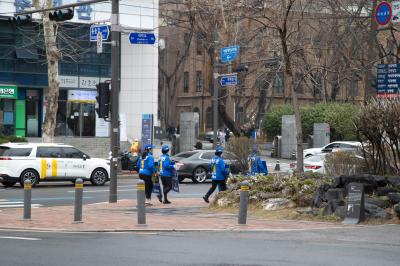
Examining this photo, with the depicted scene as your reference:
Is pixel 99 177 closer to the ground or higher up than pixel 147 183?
closer to the ground

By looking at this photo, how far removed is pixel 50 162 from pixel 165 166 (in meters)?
8.24

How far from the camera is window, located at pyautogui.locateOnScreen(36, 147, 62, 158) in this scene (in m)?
27.9

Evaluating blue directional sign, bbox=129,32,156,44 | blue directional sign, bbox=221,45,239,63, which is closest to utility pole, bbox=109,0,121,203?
blue directional sign, bbox=129,32,156,44

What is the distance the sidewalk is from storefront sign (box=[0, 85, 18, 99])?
79.4 ft

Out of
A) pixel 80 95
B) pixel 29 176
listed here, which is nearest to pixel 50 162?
pixel 29 176

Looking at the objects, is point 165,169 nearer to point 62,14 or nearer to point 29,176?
point 62,14

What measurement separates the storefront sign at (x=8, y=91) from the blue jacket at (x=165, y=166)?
2426cm

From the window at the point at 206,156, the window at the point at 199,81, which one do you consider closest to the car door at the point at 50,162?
the window at the point at 206,156

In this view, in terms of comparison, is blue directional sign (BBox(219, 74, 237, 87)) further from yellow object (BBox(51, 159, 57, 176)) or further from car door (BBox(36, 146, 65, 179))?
yellow object (BBox(51, 159, 57, 176))

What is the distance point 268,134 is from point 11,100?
19815 millimetres

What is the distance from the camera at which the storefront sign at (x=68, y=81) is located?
45.9m

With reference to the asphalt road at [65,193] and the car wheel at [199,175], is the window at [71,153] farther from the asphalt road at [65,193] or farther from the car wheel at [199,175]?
the car wheel at [199,175]

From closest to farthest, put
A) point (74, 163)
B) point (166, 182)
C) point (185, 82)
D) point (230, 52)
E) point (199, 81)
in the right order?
1. point (166, 182)
2. point (74, 163)
3. point (230, 52)
4. point (199, 81)
5. point (185, 82)

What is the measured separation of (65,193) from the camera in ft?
84.0
